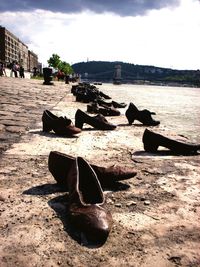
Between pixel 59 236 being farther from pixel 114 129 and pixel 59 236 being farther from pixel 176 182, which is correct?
pixel 114 129

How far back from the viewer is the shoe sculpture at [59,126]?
501 centimetres

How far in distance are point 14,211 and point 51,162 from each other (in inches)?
24.5

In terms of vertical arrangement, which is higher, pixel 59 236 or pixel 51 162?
pixel 51 162

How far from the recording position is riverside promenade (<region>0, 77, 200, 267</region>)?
70.2 inches

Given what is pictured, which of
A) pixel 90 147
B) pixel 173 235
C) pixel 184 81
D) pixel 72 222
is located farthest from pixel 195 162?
pixel 184 81

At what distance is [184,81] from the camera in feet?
630

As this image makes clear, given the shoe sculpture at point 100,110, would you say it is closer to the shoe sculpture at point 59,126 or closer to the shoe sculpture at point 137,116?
the shoe sculpture at point 137,116

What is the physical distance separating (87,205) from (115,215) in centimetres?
29

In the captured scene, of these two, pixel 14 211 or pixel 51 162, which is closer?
pixel 14 211

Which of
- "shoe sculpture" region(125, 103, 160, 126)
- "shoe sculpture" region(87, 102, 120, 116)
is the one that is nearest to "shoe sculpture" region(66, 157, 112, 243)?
"shoe sculpture" region(125, 103, 160, 126)

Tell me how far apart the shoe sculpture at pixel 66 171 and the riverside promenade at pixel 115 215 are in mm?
76

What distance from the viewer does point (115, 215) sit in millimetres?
2281

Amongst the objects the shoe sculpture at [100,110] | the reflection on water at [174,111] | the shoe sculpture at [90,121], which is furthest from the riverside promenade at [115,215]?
the shoe sculpture at [100,110]

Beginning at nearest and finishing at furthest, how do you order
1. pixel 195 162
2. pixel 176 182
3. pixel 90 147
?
1. pixel 176 182
2. pixel 195 162
3. pixel 90 147
